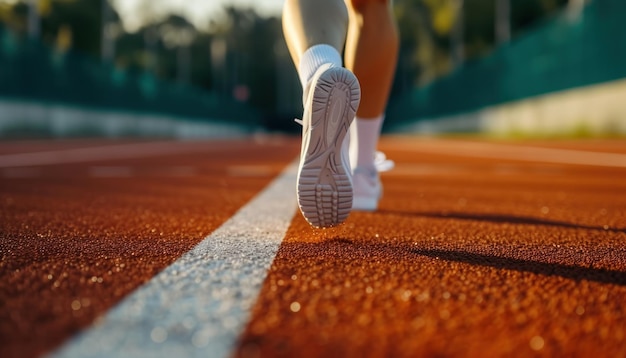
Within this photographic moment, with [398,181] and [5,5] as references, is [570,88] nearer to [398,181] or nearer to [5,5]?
[398,181]

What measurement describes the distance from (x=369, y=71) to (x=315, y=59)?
0.54 metres

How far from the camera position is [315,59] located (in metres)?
1.99

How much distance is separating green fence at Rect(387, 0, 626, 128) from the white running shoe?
11.6m

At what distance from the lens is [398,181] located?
4332 mm

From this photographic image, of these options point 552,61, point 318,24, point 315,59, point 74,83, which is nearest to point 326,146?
point 315,59

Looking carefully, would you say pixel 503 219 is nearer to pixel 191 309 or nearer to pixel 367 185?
pixel 367 185

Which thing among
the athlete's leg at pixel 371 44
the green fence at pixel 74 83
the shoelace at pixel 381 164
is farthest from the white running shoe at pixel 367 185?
the green fence at pixel 74 83

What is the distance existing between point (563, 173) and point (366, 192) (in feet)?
9.33

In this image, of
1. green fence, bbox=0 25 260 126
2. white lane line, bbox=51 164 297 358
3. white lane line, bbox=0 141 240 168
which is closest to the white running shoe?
white lane line, bbox=51 164 297 358

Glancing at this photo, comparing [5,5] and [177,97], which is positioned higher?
[5,5]

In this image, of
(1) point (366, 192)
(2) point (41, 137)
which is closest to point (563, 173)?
(1) point (366, 192)

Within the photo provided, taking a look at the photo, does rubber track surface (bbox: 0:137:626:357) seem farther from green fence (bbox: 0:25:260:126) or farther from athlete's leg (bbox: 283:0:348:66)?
green fence (bbox: 0:25:260:126)

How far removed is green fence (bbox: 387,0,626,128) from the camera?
13.2m

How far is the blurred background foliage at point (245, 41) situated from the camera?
39156mm
